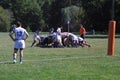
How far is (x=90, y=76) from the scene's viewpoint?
575 inches

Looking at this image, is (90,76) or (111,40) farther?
(111,40)

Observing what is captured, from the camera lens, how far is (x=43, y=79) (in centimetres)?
1370

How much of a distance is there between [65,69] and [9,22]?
9307 centimetres

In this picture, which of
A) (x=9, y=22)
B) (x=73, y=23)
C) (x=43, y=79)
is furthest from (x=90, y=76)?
(x=9, y=22)

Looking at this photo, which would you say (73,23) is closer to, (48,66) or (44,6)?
(44,6)

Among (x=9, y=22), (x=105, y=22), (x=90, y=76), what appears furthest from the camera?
(x=9, y=22)

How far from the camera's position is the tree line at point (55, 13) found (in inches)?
3398

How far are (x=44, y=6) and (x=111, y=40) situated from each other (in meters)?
108

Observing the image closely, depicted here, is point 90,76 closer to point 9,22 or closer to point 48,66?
point 48,66

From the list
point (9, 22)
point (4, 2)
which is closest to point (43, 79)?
point (9, 22)

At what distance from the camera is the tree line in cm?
8631

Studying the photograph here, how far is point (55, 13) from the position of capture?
123000mm

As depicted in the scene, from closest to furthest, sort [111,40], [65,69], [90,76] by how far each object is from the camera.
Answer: [90,76] → [65,69] → [111,40]

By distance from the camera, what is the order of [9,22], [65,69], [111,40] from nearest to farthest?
[65,69], [111,40], [9,22]
